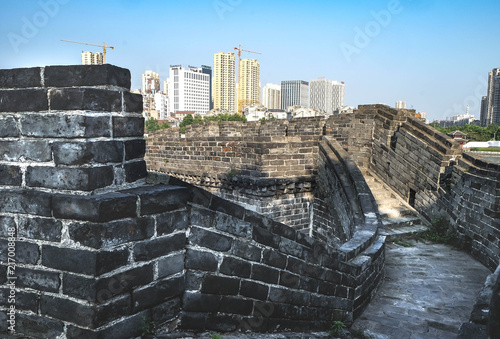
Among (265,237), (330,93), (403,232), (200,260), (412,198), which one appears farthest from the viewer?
(330,93)

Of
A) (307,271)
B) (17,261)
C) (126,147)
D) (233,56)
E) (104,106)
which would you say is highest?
Result: (233,56)

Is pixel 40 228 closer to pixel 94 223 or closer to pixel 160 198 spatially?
A: pixel 94 223

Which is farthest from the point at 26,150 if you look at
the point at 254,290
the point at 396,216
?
the point at 396,216

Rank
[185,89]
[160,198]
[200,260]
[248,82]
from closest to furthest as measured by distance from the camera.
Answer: [160,198]
[200,260]
[248,82]
[185,89]

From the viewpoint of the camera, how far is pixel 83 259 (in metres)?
2.15

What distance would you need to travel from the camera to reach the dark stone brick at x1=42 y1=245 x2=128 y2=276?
213 centimetres

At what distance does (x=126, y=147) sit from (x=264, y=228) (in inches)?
52.0

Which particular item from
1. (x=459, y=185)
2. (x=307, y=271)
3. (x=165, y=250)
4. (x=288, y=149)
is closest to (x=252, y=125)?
(x=288, y=149)

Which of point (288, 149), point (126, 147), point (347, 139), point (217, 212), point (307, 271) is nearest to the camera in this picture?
point (126, 147)

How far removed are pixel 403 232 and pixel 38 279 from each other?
296 inches

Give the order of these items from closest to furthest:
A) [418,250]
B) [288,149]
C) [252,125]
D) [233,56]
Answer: [418,250] < [288,149] < [252,125] < [233,56]

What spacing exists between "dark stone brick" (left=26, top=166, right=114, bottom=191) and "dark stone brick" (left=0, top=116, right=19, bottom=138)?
10.7 inches

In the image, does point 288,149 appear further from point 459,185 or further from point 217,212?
point 217,212

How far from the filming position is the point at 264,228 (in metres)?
3.01
